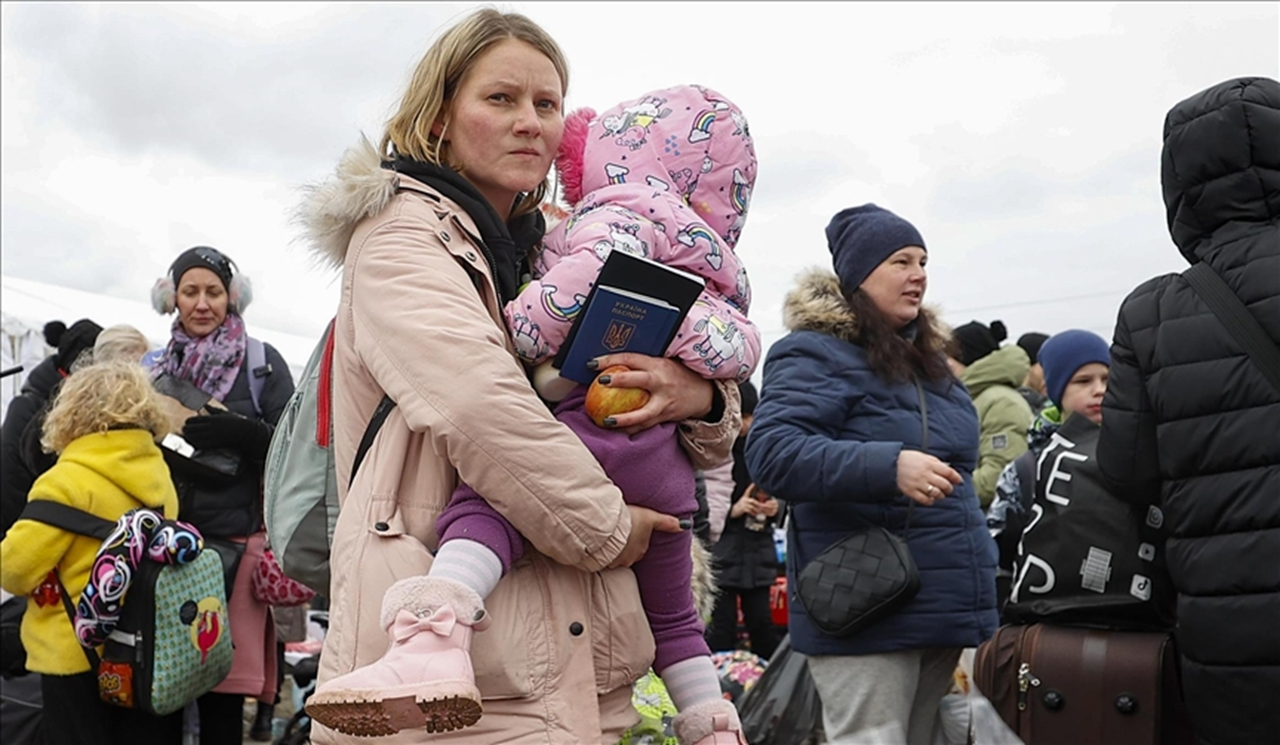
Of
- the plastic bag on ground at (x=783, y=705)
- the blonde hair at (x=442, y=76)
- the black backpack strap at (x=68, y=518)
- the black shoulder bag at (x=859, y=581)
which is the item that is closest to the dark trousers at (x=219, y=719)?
the black backpack strap at (x=68, y=518)

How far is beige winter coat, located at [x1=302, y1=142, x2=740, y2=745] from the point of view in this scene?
1749mm

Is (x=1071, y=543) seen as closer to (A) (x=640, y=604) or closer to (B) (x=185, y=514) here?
(A) (x=640, y=604)

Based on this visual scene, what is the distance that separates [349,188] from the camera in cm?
195

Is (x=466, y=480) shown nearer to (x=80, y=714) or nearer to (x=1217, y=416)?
(x=1217, y=416)

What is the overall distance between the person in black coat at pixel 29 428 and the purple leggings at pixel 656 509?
3.61 meters

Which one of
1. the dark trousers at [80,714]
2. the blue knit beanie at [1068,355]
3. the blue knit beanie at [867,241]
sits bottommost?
the dark trousers at [80,714]

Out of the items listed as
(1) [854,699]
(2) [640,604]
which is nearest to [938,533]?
(1) [854,699]

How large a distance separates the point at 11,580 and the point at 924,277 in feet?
10.4

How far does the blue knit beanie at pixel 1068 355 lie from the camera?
441 centimetres

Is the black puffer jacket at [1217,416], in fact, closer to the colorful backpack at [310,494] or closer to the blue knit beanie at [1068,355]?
the blue knit beanie at [1068,355]

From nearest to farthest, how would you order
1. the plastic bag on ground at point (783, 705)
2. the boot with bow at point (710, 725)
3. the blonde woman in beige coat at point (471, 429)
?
the blonde woman in beige coat at point (471, 429) → the boot with bow at point (710, 725) → the plastic bag on ground at point (783, 705)

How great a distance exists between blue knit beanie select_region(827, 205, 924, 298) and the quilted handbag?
2.26m

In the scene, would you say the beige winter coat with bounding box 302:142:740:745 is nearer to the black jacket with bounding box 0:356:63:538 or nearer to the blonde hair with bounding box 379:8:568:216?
the blonde hair with bounding box 379:8:568:216

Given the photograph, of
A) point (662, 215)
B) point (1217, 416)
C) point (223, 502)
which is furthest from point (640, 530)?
point (223, 502)
